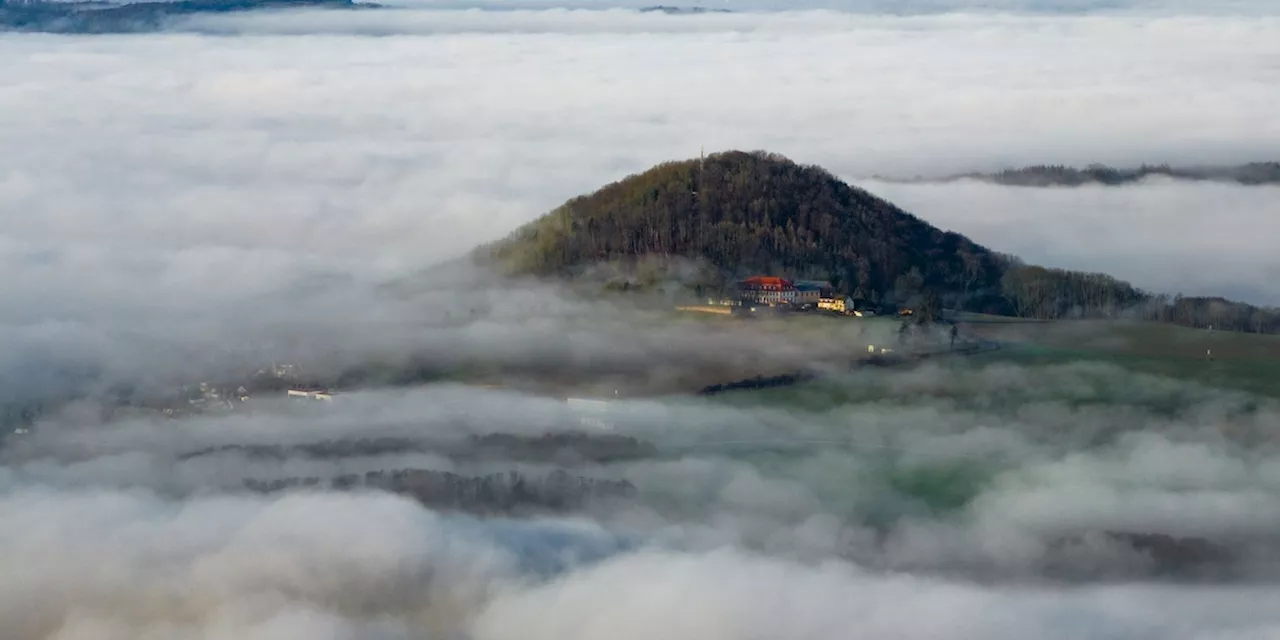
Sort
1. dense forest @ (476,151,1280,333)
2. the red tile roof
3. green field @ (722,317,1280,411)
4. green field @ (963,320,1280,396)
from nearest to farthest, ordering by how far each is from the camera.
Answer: green field @ (722,317,1280,411)
green field @ (963,320,1280,396)
the red tile roof
dense forest @ (476,151,1280,333)

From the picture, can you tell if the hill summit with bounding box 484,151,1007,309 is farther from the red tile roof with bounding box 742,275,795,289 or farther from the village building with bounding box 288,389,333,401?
the village building with bounding box 288,389,333,401

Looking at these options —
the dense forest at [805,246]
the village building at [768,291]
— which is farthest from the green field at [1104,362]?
the dense forest at [805,246]

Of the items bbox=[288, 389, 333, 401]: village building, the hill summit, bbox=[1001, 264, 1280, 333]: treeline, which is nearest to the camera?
bbox=[288, 389, 333, 401]: village building

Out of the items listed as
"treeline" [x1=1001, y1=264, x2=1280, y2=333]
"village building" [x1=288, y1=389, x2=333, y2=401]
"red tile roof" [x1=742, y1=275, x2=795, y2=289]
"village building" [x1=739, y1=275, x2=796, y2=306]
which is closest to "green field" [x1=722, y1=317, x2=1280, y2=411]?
"treeline" [x1=1001, y1=264, x2=1280, y2=333]

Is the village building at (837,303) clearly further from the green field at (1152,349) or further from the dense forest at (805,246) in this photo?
the green field at (1152,349)

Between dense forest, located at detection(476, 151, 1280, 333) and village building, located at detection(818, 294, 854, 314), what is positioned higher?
dense forest, located at detection(476, 151, 1280, 333)

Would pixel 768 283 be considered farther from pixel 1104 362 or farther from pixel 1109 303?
pixel 1104 362

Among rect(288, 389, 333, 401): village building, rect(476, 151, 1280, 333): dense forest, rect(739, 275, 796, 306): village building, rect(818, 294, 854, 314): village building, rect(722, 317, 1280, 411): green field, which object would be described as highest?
rect(476, 151, 1280, 333): dense forest

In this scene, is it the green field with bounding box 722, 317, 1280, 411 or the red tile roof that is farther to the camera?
the red tile roof
